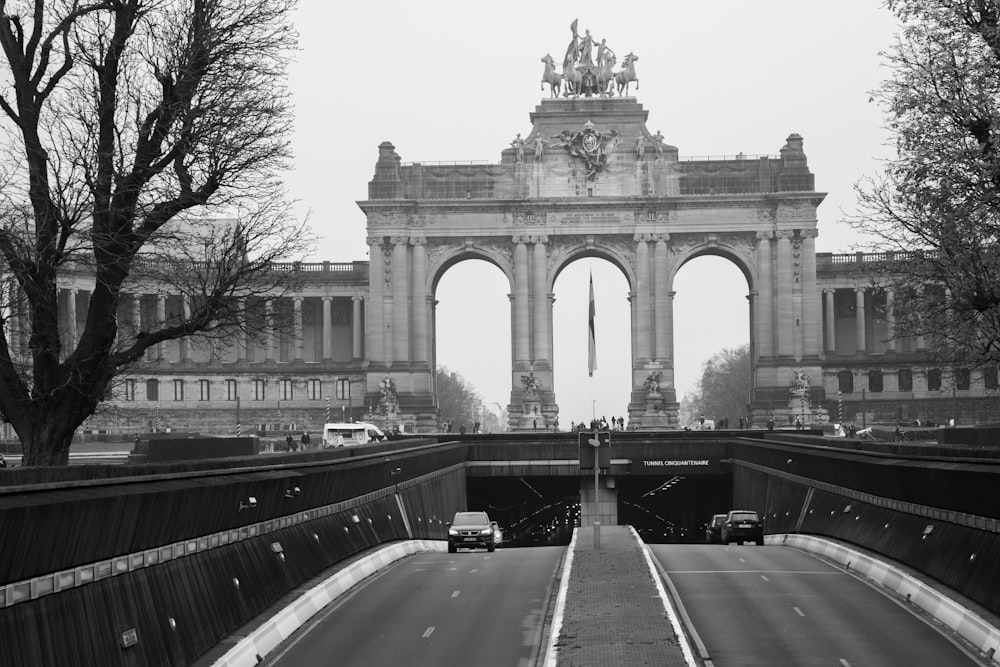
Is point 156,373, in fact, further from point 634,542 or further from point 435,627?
point 435,627

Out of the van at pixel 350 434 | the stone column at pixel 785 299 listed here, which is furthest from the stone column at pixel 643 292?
the van at pixel 350 434

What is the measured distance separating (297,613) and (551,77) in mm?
107396

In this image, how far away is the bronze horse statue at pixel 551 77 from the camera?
5295 inches

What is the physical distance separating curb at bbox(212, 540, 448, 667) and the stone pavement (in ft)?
18.6

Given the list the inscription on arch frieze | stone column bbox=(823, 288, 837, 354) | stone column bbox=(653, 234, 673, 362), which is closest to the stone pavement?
stone column bbox=(653, 234, 673, 362)

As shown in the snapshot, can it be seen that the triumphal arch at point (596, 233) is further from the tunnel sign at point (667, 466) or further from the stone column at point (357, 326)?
the tunnel sign at point (667, 466)

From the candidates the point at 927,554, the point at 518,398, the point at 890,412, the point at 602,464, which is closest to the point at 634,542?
the point at 602,464

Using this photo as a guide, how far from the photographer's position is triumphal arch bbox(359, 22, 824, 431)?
130625 mm

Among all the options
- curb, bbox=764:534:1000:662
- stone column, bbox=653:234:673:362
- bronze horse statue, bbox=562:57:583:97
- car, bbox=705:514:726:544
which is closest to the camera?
curb, bbox=764:534:1000:662

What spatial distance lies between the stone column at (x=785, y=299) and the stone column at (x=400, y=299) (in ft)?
109

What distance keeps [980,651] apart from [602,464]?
21973mm

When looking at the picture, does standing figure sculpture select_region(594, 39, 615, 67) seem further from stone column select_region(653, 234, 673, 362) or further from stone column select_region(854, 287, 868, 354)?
Result: stone column select_region(854, 287, 868, 354)

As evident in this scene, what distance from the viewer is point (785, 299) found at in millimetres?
130875

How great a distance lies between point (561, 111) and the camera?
13225cm
